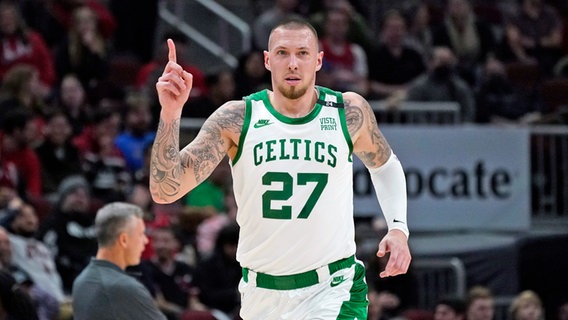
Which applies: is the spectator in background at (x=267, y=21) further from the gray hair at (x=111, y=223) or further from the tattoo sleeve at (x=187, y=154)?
the tattoo sleeve at (x=187, y=154)

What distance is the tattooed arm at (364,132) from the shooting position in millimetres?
6988

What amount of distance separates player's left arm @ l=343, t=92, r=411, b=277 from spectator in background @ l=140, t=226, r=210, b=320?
15.5 feet

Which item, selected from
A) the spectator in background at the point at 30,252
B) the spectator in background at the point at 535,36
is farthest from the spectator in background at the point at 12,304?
the spectator in background at the point at 535,36

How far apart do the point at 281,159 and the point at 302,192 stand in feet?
0.69

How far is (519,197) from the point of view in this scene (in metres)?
15.2

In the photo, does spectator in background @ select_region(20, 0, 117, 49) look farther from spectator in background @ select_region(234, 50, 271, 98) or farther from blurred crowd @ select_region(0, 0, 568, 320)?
spectator in background @ select_region(234, 50, 271, 98)

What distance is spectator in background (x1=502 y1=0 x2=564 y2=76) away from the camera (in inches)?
750

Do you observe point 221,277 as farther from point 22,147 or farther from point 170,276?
point 22,147

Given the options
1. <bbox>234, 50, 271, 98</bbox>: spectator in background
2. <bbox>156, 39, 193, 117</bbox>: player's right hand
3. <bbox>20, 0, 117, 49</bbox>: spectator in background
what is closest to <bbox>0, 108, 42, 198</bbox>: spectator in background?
<bbox>234, 50, 271, 98</bbox>: spectator in background

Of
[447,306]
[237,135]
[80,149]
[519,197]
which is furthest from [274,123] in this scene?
[519,197]

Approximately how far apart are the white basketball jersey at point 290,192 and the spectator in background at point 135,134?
7987 mm

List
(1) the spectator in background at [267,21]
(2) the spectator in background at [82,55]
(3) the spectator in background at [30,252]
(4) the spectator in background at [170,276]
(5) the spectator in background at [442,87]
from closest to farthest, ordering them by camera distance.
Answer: (3) the spectator in background at [30,252] < (4) the spectator in background at [170,276] < (2) the spectator in background at [82,55] < (5) the spectator in background at [442,87] < (1) the spectator in background at [267,21]

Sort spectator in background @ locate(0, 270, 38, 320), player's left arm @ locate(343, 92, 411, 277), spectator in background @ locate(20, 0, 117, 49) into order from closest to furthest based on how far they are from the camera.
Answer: player's left arm @ locate(343, 92, 411, 277)
spectator in background @ locate(0, 270, 38, 320)
spectator in background @ locate(20, 0, 117, 49)

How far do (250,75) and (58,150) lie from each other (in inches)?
117
